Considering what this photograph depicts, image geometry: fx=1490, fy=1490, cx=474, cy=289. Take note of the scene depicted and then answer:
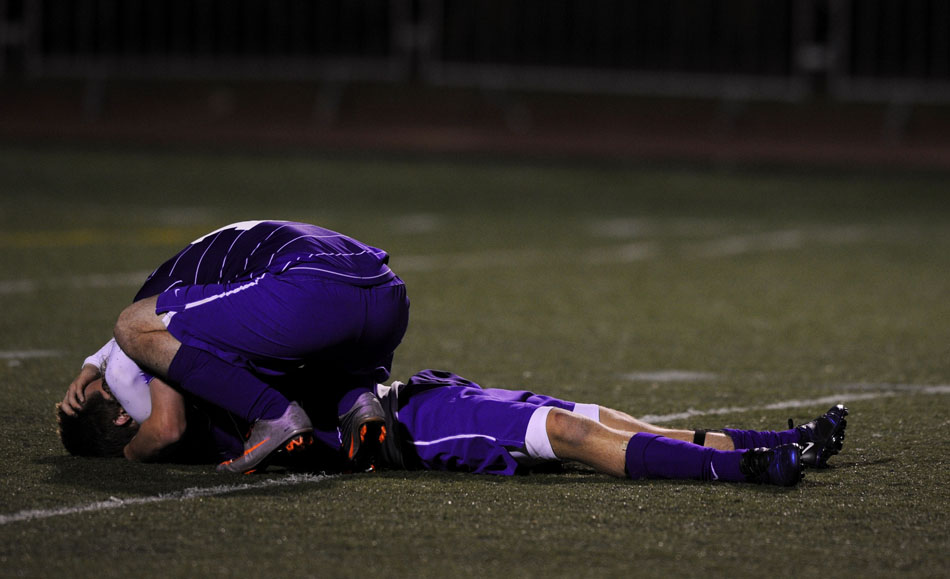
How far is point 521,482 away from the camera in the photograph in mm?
4977

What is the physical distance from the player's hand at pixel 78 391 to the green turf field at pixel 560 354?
204mm

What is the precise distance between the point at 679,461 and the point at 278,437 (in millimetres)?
1315

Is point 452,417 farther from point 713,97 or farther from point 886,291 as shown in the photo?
point 713,97

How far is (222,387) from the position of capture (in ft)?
16.0

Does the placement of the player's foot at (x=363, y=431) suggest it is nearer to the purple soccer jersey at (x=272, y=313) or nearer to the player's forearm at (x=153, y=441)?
the purple soccer jersey at (x=272, y=313)

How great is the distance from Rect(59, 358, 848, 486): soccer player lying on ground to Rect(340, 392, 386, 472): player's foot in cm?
5

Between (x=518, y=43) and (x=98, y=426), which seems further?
(x=518, y=43)

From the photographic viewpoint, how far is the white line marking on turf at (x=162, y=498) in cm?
446

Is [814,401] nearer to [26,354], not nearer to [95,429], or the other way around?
[95,429]

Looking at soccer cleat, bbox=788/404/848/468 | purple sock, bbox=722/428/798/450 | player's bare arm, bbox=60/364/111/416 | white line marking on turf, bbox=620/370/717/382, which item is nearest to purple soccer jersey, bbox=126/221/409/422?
player's bare arm, bbox=60/364/111/416

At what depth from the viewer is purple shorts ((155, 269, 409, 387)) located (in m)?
4.91

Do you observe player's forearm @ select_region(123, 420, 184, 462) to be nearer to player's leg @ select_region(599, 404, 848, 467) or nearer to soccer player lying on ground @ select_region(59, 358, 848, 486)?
soccer player lying on ground @ select_region(59, 358, 848, 486)

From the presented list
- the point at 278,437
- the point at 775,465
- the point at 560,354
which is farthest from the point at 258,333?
the point at 560,354

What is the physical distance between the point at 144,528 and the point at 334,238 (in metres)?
1.32
